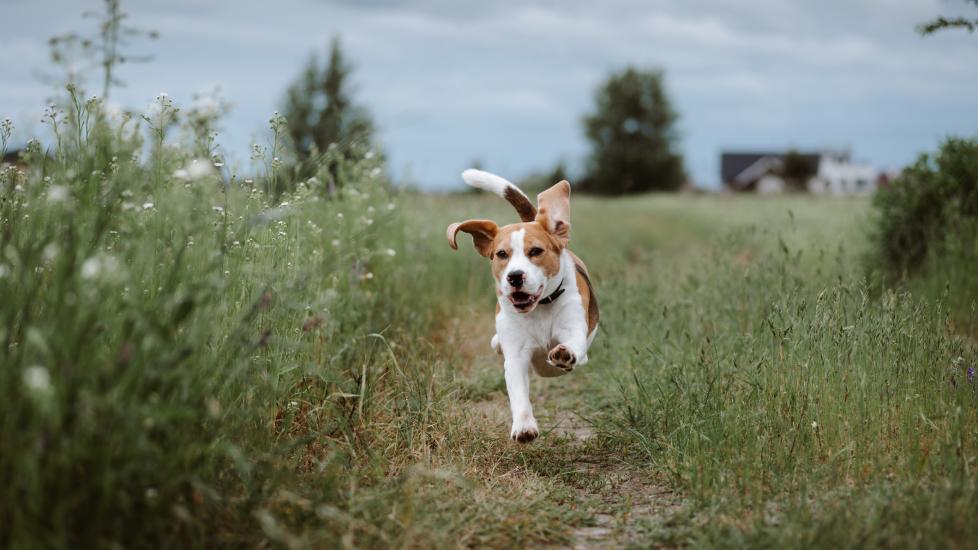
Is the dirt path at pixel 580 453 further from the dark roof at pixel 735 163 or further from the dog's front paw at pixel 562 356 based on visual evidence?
the dark roof at pixel 735 163

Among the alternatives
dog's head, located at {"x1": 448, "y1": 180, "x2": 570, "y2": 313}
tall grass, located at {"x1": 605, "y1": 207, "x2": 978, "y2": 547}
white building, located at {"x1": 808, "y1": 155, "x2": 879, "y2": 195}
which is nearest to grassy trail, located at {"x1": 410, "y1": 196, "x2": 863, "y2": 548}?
tall grass, located at {"x1": 605, "y1": 207, "x2": 978, "y2": 547}

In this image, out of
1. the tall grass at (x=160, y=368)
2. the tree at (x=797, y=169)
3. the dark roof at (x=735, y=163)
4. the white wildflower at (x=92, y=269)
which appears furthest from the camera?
the dark roof at (x=735, y=163)

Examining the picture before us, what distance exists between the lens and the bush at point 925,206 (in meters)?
8.60

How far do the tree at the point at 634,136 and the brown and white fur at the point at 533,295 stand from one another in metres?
50.4

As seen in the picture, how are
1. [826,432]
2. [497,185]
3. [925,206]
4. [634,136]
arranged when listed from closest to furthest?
[826,432]
[497,185]
[925,206]
[634,136]

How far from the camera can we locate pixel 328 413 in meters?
4.53

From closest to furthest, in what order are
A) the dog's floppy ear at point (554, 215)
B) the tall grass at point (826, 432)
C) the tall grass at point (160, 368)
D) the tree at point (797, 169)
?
the tall grass at point (160, 368) < the tall grass at point (826, 432) < the dog's floppy ear at point (554, 215) < the tree at point (797, 169)

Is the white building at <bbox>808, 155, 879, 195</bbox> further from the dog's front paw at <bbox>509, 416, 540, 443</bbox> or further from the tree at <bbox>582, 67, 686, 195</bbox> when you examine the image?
the dog's front paw at <bbox>509, 416, 540, 443</bbox>

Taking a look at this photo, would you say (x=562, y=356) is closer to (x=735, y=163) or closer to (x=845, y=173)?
(x=735, y=163)

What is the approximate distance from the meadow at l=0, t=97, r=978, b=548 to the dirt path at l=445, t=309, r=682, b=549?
22 mm

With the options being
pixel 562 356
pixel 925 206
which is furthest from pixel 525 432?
pixel 925 206

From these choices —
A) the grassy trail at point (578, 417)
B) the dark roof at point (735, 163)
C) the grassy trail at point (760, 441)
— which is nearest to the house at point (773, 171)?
the dark roof at point (735, 163)

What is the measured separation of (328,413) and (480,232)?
1.36 m

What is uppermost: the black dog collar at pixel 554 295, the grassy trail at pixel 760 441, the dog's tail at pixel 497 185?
the dog's tail at pixel 497 185
